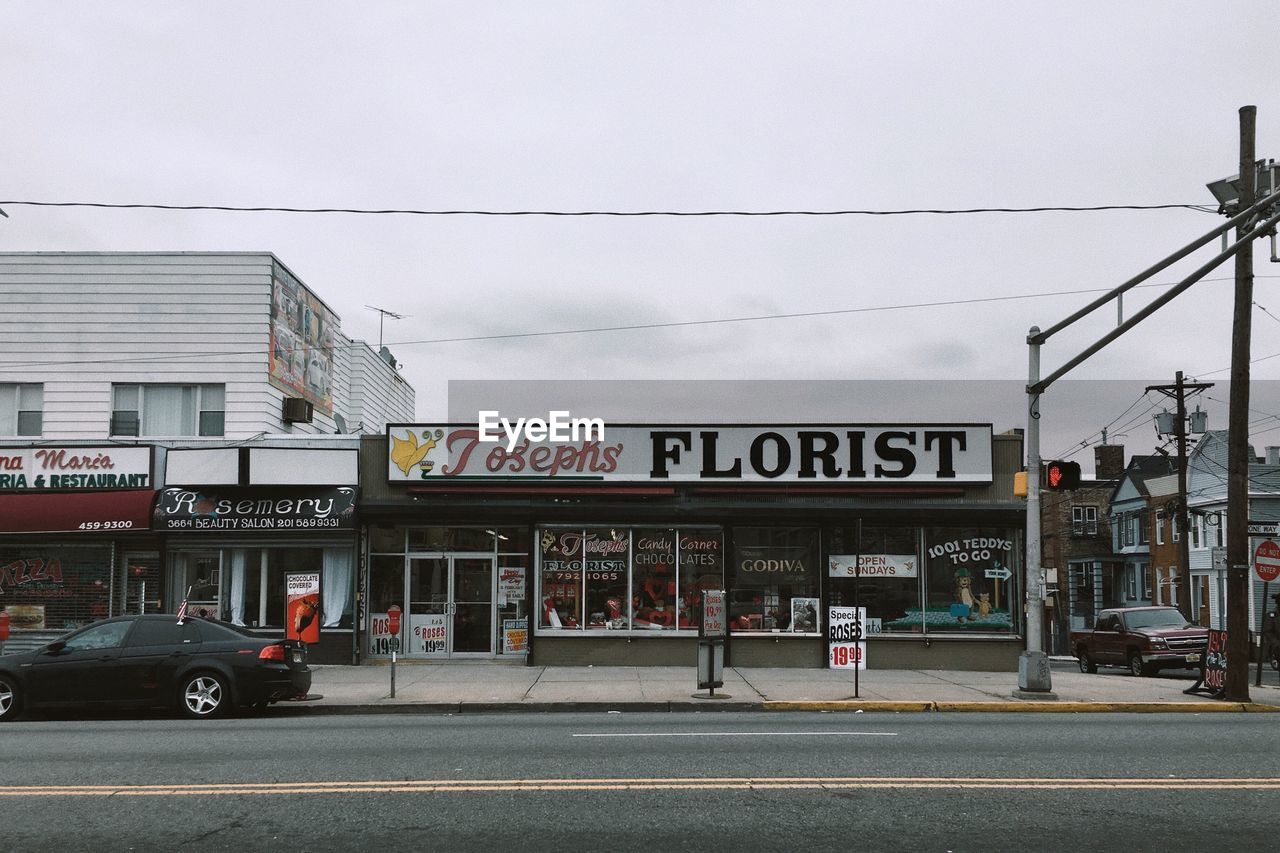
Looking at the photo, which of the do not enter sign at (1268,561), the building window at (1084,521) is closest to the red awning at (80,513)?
the do not enter sign at (1268,561)

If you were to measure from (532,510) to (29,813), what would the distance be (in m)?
14.6

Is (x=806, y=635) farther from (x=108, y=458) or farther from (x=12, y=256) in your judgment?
(x=12, y=256)

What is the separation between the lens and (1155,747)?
38.4ft

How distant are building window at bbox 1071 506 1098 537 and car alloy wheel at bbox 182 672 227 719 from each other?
56283 millimetres

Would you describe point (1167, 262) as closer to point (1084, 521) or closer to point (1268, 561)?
point (1268, 561)

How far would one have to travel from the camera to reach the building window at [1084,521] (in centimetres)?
6253

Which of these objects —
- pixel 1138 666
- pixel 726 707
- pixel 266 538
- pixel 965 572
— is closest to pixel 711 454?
pixel 965 572

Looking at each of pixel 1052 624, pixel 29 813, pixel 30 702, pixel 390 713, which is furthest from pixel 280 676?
pixel 1052 624

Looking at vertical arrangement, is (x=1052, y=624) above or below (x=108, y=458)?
below

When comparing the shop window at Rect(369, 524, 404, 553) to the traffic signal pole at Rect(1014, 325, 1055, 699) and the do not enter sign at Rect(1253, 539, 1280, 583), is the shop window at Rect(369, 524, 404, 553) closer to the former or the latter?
the traffic signal pole at Rect(1014, 325, 1055, 699)

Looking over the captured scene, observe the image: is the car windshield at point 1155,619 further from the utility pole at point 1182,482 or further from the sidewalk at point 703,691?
the utility pole at point 1182,482

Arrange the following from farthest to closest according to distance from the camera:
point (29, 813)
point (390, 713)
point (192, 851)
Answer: point (390, 713) < point (29, 813) < point (192, 851)

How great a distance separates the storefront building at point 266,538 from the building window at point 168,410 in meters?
2.70

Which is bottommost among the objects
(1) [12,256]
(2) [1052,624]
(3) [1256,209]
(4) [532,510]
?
(2) [1052,624]
